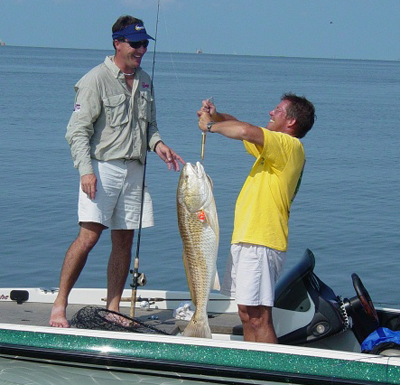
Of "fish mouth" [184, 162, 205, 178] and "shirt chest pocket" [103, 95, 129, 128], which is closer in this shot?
"fish mouth" [184, 162, 205, 178]

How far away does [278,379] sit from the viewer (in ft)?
14.1

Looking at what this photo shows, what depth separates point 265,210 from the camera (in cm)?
456

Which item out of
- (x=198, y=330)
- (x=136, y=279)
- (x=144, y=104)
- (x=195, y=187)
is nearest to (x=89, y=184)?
(x=144, y=104)

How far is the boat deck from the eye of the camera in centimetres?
541

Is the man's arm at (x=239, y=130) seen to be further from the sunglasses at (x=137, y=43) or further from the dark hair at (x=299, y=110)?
the sunglasses at (x=137, y=43)

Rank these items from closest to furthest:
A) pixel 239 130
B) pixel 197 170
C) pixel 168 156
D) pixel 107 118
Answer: pixel 239 130, pixel 197 170, pixel 107 118, pixel 168 156

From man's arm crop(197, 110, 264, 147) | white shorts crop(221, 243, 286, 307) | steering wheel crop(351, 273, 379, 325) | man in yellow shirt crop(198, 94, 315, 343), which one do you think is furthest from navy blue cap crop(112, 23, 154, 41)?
steering wheel crop(351, 273, 379, 325)

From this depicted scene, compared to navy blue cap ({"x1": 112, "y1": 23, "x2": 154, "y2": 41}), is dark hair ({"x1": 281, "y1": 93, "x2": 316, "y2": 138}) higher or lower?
lower

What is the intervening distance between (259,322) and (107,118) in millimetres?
1561

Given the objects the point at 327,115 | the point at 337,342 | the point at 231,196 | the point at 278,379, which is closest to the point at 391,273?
the point at 231,196

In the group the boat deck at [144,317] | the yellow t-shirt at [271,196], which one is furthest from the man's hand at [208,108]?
the boat deck at [144,317]

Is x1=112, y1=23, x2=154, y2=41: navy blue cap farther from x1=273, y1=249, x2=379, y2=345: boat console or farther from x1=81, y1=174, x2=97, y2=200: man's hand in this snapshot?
x1=273, y1=249, x2=379, y2=345: boat console

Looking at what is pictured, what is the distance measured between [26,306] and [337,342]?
7.25 ft

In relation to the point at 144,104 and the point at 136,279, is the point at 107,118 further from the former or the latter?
the point at 136,279
